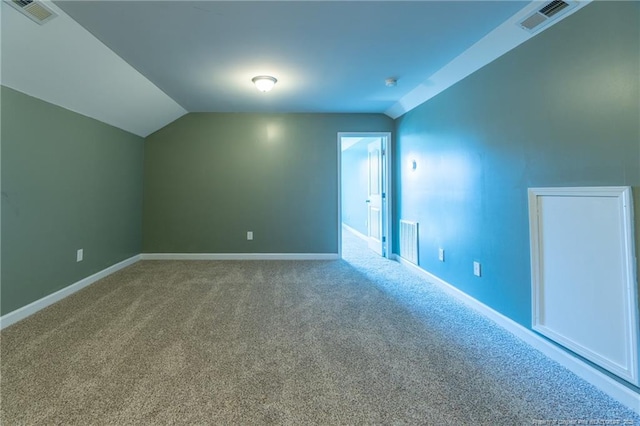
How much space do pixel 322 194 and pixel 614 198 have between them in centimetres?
315

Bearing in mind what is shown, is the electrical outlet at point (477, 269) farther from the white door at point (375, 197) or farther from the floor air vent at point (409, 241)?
the white door at point (375, 197)

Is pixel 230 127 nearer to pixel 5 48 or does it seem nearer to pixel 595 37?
pixel 5 48

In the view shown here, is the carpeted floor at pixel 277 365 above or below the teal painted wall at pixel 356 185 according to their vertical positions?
below

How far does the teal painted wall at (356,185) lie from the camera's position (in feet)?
19.3

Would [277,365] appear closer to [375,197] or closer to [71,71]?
[71,71]

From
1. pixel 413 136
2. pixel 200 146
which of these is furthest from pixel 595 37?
pixel 200 146

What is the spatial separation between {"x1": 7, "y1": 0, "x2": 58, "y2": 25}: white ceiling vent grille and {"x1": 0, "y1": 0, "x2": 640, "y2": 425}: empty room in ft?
0.07

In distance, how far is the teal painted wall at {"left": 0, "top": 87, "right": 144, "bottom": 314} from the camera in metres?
2.11

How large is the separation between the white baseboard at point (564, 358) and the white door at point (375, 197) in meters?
1.99

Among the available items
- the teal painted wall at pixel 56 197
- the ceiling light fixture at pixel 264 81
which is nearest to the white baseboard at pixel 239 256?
the teal painted wall at pixel 56 197

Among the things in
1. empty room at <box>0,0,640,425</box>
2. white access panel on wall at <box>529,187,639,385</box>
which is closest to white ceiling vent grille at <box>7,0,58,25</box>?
empty room at <box>0,0,640,425</box>

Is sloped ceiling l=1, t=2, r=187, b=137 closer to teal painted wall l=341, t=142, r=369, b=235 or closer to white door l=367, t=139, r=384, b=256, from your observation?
white door l=367, t=139, r=384, b=256

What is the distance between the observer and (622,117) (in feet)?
4.41

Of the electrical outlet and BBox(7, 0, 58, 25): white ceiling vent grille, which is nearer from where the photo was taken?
BBox(7, 0, 58, 25): white ceiling vent grille
